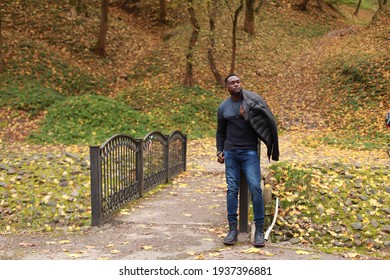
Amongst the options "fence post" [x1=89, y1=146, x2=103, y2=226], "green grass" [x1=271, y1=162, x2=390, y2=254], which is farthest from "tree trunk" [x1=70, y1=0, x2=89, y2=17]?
"fence post" [x1=89, y1=146, x2=103, y2=226]

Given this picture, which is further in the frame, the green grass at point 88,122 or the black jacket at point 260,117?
the green grass at point 88,122

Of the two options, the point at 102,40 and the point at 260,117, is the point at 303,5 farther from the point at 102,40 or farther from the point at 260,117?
the point at 260,117

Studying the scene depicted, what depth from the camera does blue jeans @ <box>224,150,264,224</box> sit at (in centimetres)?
578

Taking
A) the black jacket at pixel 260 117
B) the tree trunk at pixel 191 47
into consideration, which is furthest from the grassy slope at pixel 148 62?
the black jacket at pixel 260 117

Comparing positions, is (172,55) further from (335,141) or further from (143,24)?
(335,141)

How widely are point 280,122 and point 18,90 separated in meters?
11.7

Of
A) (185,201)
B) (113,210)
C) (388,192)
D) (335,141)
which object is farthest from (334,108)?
(113,210)

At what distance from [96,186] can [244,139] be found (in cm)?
254

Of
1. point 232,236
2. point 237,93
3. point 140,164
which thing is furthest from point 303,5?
point 232,236

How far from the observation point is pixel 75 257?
526cm

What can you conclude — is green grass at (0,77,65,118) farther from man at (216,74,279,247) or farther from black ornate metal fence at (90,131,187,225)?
man at (216,74,279,247)

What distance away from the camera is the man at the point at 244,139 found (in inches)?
223

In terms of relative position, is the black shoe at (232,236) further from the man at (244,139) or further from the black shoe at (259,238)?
the black shoe at (259,238)

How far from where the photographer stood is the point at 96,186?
693cm
